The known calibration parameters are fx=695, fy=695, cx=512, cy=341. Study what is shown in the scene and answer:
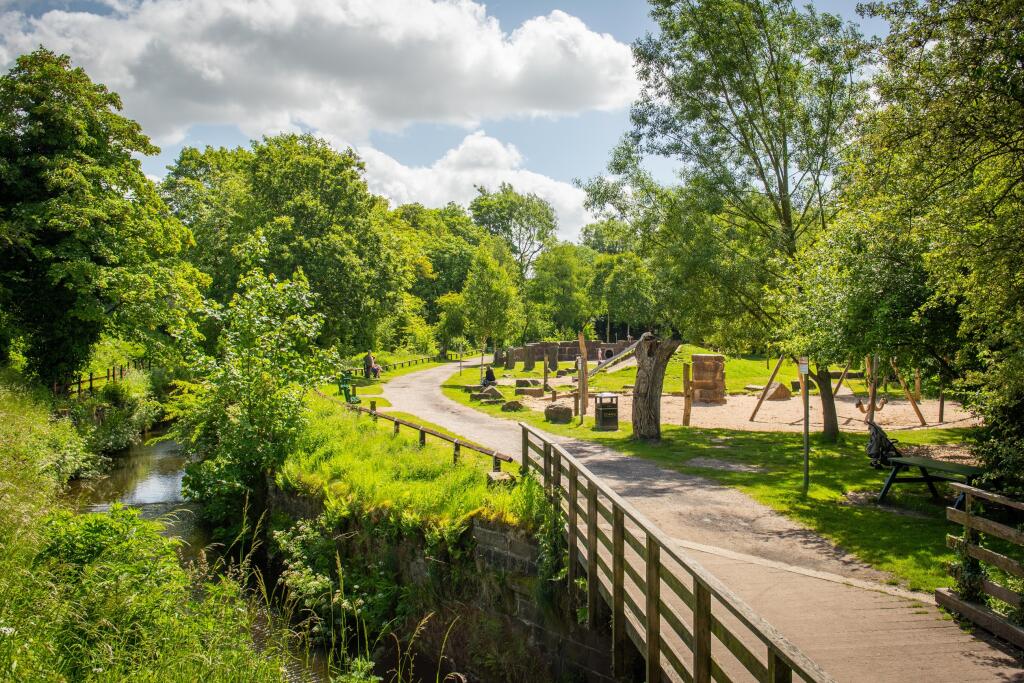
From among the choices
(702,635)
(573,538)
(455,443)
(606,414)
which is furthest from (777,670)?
(606,414)

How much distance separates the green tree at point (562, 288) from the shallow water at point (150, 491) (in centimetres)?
4348

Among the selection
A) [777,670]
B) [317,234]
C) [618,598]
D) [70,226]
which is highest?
[317,234]

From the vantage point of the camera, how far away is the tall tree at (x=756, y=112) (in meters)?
19.0

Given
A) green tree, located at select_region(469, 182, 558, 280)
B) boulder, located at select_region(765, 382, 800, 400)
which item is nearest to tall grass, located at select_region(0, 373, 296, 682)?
boulder, located at select_region(765, 382, 800, 400)

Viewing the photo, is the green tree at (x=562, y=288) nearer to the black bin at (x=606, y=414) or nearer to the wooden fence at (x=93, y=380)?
the wooden fence at (x=93, y=380)

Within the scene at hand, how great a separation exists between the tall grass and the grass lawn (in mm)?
7396

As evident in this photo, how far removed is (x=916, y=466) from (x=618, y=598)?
26.9 ft

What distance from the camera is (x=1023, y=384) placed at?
7.46 m

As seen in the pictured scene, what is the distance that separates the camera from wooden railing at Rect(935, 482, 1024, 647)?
593 cm

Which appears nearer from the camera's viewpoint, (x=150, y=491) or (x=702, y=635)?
(x=702, y=635)

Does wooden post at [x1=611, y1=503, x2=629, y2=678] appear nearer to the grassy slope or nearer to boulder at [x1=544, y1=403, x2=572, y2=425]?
the grassy slope

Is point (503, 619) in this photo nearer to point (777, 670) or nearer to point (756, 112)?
point (777, 670)

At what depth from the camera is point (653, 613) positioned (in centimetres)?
561

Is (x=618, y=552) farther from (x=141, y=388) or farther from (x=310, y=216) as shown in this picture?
(x=310, y=216)
